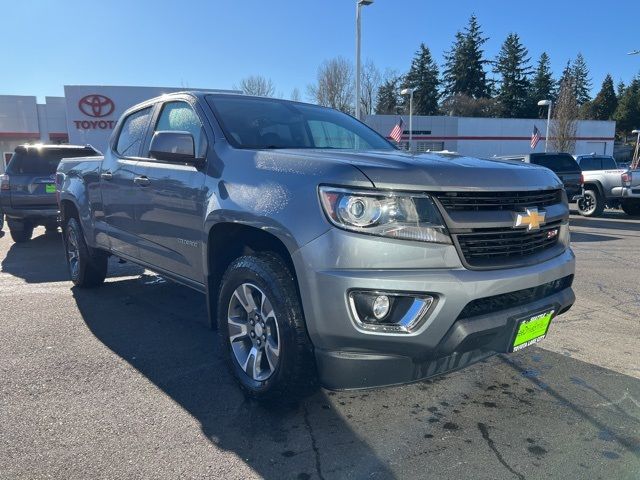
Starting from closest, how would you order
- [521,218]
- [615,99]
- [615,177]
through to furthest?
[521,218] < [615,177] < [615,99]

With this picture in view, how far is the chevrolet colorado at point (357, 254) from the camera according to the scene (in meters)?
2.42

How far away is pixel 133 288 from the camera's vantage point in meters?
6.20

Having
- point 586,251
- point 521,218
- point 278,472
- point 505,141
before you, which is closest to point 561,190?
point 521,218

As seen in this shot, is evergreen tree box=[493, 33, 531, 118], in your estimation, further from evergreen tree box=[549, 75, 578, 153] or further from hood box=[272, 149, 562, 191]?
hood box=[272, 149, 562, 191]

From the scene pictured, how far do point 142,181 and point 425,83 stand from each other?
71.3 meters

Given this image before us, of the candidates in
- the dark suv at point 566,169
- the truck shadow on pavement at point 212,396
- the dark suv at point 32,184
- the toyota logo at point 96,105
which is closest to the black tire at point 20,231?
the dark suv at point 32,184

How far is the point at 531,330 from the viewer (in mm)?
2795

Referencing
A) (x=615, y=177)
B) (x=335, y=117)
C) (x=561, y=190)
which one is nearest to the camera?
(x=561, y=190)

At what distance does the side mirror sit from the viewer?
337 centimetres

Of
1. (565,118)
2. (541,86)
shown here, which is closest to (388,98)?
(541,86)

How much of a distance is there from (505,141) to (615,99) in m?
43.8

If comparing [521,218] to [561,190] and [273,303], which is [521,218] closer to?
[561,190]

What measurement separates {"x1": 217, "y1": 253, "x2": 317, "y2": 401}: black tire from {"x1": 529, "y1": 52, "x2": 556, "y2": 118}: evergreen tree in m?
76.1

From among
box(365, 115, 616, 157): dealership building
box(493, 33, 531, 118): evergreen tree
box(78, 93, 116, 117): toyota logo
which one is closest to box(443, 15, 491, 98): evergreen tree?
box(493, 33, 531, 118): evergreen tree
